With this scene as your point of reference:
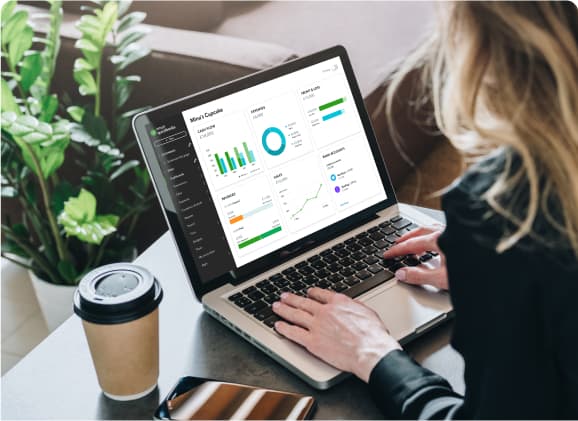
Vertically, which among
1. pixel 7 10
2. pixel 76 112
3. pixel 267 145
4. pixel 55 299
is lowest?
pixel 55 299

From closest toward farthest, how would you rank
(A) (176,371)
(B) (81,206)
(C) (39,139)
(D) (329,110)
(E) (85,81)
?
1. (A) (176,371)
2. (D) (329,110)
3. (C) (39,139)
4. (B) (81,206)
5. (E) (85,81)

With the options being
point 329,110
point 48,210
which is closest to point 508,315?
point 329,110

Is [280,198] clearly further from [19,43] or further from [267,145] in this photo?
[19,43]

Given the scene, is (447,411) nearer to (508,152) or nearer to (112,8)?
(508,152)

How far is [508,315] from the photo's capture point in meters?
0.69

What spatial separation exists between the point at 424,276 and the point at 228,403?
348 mm

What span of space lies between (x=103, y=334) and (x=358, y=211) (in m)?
0.48

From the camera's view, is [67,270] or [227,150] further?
[67,270]

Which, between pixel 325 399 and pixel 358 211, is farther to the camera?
pixel 358 211

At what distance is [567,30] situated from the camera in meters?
0.66

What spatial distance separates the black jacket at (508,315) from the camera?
668mm

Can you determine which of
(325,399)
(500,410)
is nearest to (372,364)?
(325,399)

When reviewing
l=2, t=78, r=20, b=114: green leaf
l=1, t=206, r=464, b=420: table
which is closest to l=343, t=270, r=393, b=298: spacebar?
l=1, t=206, r=464, b=420: table

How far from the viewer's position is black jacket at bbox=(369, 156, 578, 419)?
0.67 meters
